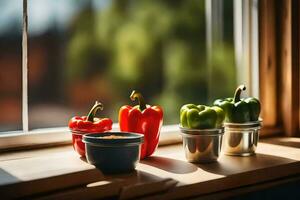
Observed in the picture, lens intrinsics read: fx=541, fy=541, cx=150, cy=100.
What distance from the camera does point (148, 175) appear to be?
4.66 ft

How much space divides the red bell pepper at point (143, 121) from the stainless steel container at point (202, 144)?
88mm

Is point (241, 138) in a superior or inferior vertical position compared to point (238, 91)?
inferior

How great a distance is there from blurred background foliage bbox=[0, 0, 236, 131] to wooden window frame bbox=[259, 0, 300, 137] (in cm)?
14

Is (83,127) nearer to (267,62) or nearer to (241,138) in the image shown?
(241,138)

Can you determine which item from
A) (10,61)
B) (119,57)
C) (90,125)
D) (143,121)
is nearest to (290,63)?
(119,57)

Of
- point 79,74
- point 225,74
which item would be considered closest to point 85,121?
point 79,74

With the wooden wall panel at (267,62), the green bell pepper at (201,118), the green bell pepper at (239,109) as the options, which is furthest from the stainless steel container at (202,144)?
the wooden wall panel at (267,62)

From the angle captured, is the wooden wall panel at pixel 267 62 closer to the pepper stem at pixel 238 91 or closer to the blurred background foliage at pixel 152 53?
the blurred background foliage at pixel 152 53

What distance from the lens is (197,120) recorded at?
1606mm

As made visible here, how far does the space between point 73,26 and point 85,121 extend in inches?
16.0

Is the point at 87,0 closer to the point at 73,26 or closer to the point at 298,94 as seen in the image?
the point at 73,26

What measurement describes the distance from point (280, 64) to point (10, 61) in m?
1.10

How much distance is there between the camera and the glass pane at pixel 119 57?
177cm

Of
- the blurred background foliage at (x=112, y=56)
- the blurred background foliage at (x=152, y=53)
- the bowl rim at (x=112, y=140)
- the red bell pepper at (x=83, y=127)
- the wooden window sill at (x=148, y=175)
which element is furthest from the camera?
the blurred background foliage at (x=152, y=53)
